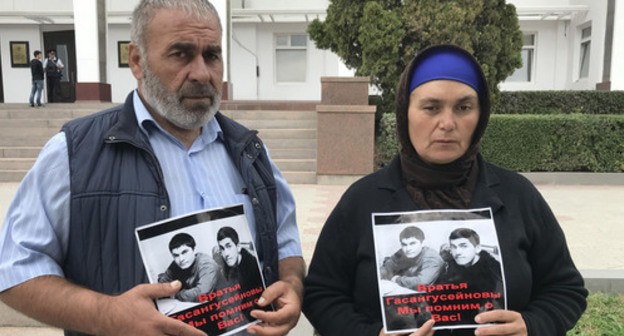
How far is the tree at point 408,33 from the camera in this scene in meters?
9.58

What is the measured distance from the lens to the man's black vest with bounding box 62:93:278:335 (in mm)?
1482

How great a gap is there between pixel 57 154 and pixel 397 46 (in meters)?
8.88

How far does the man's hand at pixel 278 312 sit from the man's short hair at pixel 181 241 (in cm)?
28

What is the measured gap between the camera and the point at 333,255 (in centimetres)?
177

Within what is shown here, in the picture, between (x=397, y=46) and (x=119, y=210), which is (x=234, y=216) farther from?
(x=397, y=46)

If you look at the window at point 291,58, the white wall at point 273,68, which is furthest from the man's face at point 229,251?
the window at point 291,58

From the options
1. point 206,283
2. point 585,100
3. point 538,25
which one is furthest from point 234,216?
point 538,25

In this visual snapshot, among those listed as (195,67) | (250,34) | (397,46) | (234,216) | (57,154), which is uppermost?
(250,34)

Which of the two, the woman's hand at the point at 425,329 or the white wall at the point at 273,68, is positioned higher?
the white wall at the point at 273,68

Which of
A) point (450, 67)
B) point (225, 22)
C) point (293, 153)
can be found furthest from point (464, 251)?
point (225, 22)

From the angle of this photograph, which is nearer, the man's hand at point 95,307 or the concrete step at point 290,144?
the man's hand at point 95,307

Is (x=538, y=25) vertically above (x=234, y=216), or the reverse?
(x=538, y=25)

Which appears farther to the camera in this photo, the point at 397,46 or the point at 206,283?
the point at 397,46

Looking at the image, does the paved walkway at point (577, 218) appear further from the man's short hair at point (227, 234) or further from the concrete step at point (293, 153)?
the man's short hair at point (227, 234)
